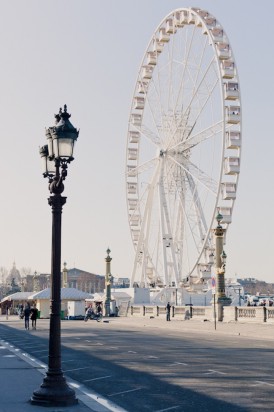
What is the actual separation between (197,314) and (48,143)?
48731 mm

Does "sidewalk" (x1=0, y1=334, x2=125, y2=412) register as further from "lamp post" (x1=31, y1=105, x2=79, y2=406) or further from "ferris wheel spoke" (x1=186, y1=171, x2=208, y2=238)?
"ferris wheel spoke" (x1=186, y1=171, x2=208, y2=238)

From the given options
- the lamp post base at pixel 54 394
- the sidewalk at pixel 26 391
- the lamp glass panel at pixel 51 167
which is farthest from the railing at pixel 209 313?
the lamp post base at pixel 54 394

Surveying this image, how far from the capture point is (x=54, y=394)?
37.9ft

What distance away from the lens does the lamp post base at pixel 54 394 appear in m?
11.5

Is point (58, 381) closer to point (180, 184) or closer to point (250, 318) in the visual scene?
point (250, 318)

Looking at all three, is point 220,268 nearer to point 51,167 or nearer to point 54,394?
point 51,167

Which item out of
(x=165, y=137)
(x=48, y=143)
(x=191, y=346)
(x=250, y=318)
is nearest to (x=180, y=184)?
(x=165, y=137)

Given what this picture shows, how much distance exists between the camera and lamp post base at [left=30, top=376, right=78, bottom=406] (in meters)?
11.5

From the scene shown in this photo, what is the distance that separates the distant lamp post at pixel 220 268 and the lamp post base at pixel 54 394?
42400 millimetres

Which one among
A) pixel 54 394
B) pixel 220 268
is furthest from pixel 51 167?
pixel 220 268

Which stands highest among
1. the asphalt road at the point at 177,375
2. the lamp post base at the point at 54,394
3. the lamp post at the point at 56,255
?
the lamp post at the point at 56,255

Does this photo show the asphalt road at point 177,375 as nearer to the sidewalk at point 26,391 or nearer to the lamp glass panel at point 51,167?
the sidewalk at point 26,391

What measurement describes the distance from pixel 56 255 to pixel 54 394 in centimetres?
240

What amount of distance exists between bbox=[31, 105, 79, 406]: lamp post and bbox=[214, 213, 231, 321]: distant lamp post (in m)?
41.9
